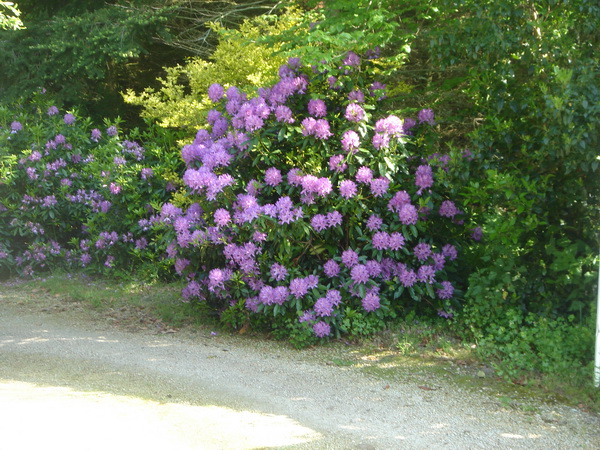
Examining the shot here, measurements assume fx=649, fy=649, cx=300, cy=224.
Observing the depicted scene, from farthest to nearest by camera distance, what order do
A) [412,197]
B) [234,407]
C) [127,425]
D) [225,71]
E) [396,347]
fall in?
[225,71] → [412,197] → [396,347] → [234,407] → [127,425]

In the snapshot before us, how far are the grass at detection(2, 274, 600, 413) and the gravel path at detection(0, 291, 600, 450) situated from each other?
191 mm

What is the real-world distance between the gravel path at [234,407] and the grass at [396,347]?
19 centimetres

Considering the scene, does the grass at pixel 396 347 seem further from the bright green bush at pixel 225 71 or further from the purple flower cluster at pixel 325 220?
the bright green bush at pixel 225 71

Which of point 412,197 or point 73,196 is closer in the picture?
Result: point 412,197

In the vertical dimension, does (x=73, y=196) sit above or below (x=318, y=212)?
below

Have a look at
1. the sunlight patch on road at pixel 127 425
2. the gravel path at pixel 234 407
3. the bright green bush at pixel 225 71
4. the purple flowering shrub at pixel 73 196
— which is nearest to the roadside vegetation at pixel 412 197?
the gravel path at pixel 234 407

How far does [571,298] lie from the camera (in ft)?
17.3

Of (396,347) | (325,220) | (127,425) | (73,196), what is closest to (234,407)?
(127,425)

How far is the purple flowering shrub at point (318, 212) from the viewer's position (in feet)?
18.5

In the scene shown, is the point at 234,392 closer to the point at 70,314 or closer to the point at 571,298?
the point at 571,298

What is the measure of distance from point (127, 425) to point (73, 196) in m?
6.08

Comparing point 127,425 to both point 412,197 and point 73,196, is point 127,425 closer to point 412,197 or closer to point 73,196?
point 412,197

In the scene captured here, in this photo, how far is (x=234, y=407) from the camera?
4180 mm

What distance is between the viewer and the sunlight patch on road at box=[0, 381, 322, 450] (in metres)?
3.53
